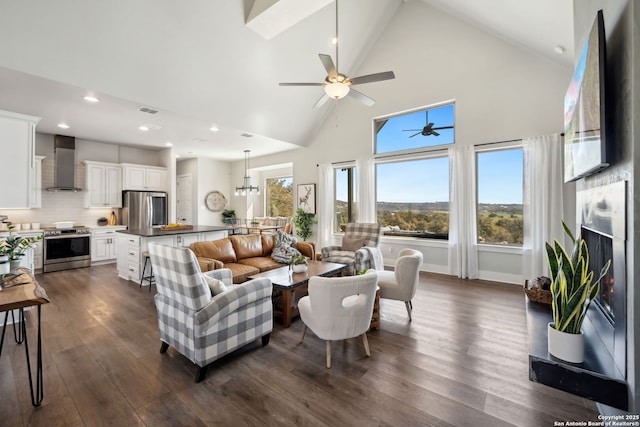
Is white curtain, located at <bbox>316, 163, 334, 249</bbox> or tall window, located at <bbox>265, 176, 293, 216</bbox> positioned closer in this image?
white curtain, located at <bbox>316, 163, 334, 249</bbox>

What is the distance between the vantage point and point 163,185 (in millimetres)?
7605

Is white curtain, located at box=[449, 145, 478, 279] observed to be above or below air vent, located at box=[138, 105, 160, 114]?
below

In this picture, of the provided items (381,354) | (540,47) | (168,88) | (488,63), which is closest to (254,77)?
(168,88)

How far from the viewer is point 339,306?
2.23 m

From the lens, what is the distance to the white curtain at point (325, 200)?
696cm

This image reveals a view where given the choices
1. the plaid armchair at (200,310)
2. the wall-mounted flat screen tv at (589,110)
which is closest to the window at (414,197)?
the wall-mounted flat screen tv at (589,110)

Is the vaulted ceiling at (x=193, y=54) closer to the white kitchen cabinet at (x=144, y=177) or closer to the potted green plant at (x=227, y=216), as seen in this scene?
the white kitchen cabinet at (x=144, y=177)

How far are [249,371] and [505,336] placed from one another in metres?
2.54

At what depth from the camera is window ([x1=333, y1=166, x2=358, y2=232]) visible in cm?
687

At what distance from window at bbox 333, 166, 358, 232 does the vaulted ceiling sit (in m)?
1.78

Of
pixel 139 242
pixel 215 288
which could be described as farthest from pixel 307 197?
pixel 215 288

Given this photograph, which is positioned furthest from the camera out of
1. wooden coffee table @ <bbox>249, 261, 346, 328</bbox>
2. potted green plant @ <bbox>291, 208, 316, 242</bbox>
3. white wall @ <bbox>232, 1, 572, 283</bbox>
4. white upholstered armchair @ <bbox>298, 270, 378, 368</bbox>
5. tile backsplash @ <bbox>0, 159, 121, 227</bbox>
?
potted green plant @ <bbox>291, 208, 316, 242</bbox>

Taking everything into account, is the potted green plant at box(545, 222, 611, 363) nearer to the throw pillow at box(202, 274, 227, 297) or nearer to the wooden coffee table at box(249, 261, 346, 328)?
the wooden coffee table at box(249, 261, 346, 328)

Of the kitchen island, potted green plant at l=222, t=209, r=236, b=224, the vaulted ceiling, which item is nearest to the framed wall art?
the vaulted ceiling
